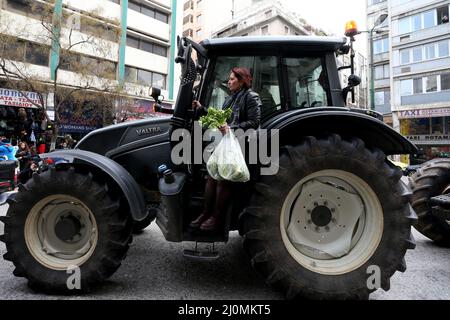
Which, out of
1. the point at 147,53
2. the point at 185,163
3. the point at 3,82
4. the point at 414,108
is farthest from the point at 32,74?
the point at 414,108

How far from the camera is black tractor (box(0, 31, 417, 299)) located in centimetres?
283

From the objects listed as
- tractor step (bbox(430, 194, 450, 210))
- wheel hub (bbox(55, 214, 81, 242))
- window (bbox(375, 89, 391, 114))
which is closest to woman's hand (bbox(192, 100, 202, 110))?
wheel hub (bbox(55, 214, 81, 242))

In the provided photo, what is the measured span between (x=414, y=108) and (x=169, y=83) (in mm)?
21970

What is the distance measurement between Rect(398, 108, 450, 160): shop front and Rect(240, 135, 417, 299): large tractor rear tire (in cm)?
3009

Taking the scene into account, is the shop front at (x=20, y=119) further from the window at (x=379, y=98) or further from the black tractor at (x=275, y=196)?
the window at (x=379, y=98)

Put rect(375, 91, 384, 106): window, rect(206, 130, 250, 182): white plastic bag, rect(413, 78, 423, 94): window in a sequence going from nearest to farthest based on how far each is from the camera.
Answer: rect(206, 130, 250, 182): white plastic bag
rect(413, 78, 423, 94): window
rect(375, 91, 384, 106): window

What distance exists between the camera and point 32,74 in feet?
59.2

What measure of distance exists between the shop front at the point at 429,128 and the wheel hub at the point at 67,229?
31364 millimetres

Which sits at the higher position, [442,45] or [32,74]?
[442,45]

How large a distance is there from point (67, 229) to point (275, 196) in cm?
200

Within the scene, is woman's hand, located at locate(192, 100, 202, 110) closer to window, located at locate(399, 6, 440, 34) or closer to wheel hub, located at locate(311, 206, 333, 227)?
wheel hub, located at locate(311, 206, 333, 227)

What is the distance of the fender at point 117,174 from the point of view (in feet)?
10.2

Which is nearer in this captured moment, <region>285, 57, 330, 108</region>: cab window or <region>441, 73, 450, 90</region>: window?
<region>285, 57, 330, 108</region>: cab window
